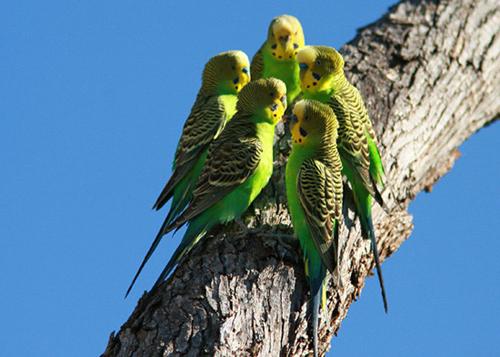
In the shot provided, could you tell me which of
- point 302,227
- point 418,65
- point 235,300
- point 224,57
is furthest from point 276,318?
point 418,65

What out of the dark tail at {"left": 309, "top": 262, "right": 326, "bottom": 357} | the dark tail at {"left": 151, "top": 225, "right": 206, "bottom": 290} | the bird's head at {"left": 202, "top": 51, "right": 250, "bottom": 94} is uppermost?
the bird's head at {"left": 202, "top": 51, "right": 250, "bottom": 94}

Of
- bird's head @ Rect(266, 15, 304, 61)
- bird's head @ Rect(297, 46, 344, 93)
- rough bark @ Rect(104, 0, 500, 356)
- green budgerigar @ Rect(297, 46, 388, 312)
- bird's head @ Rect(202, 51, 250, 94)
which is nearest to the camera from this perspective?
rough bark @ Rect(104, 0, 500, 356)

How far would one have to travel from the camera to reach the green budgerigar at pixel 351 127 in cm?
752

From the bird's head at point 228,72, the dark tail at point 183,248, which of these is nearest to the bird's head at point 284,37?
the bird's head at point 228,72

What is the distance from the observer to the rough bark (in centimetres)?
608

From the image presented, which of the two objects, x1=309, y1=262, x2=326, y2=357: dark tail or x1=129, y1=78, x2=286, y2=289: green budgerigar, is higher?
x1=129, y1=78, x2=286, y2=289: green budgerigar

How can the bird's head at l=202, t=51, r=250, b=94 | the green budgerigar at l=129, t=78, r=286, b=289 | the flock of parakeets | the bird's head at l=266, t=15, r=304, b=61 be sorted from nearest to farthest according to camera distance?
the flock of parakeets < the green budgerigar at l=129, t=78, r=286, b=289 < the bird's head at l=202, t=51, r=250, b=94 < the bird's head at l=266, t=15, r=304, b=61

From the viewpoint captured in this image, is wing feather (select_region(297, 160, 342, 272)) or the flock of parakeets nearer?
wing feather (select_region(297, 160, 342, 272))

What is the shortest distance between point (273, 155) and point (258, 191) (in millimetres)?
866

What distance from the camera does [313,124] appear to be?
7.20 m

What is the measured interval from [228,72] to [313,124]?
1.65 m

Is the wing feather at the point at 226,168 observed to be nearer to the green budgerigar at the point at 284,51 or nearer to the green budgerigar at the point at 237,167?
the green budgerigar at the point at 237,167

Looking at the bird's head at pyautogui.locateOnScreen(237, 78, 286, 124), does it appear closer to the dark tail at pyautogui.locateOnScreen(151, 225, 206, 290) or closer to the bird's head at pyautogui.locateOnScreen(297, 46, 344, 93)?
the bird's head at pyautogui.locateOnScreen(297, 46, 344, 93)

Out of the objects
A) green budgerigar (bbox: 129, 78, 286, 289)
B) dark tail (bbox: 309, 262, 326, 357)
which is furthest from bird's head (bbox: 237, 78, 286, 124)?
dark tail (bbox: 309, 262, 326, 357)
